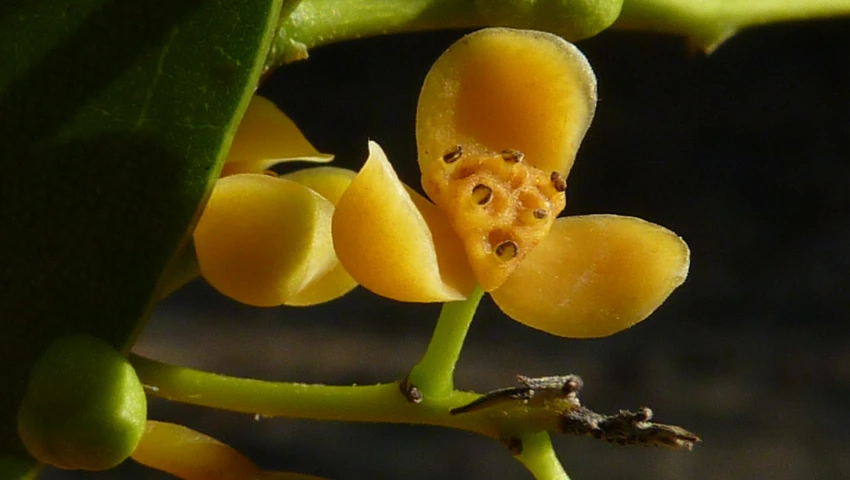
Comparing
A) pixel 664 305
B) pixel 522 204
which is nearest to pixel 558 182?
pixel 522 204

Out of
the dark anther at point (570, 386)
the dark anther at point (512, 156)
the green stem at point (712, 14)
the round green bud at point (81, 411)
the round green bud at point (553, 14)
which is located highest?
the green stem at point (712, 14)

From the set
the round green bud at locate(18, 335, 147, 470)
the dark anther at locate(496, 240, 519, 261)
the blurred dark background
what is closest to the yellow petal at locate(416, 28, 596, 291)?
the dark anther at locate(496, 240, 519, 261)

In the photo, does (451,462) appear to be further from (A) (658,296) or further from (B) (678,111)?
(A) (658,296)

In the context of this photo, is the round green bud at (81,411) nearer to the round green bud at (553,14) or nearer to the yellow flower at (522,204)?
the yellow flower at (522,204)

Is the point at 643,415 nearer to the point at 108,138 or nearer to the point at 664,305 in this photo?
the point at 108,138

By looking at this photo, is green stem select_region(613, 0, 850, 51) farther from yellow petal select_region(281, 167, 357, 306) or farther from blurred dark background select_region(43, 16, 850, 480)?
blurred dark background select_region(43, 16, 850, 480)

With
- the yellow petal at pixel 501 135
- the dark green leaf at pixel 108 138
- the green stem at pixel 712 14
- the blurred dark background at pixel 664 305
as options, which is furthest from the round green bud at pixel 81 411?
the blurred dark background at pixel 664 305
